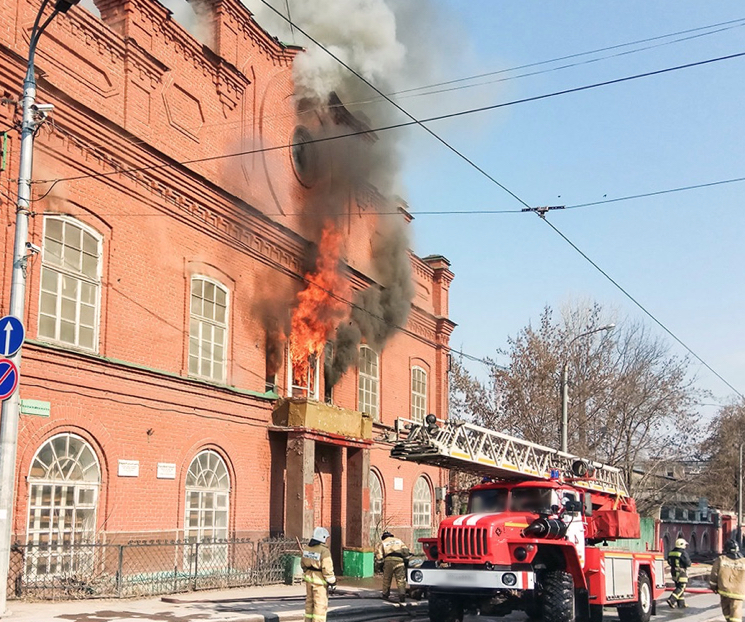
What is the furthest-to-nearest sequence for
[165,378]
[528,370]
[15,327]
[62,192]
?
[528,370] < [165,378] < [62,192] < [15,327]

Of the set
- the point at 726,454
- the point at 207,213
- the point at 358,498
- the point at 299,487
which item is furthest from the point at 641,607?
the point at 726,454

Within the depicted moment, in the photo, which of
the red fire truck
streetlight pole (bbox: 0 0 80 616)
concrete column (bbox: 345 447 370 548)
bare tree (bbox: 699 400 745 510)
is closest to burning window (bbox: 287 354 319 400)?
concrete column (bbox: 345 447 370 548)

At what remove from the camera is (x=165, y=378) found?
56.3 feet

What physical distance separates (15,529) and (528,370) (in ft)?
83.0

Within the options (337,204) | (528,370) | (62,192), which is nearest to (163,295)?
(62,192)

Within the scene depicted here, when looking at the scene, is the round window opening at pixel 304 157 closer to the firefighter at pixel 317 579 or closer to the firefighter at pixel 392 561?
the firefighter at pixel 392 561

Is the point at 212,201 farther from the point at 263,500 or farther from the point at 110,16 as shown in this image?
the point at 263,500

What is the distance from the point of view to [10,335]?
11125mm

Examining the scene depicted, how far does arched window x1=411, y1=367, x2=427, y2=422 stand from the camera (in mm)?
28906

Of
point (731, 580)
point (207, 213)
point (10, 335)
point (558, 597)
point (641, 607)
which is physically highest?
point (207, 213)

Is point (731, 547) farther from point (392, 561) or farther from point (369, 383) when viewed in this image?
point (369, 383)

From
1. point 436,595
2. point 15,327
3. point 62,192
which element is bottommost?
point 436,595

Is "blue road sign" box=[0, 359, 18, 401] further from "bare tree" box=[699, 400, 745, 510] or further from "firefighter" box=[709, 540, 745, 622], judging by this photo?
"bare tree" box=[699, 400, 745, 510]

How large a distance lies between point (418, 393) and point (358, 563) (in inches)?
343
